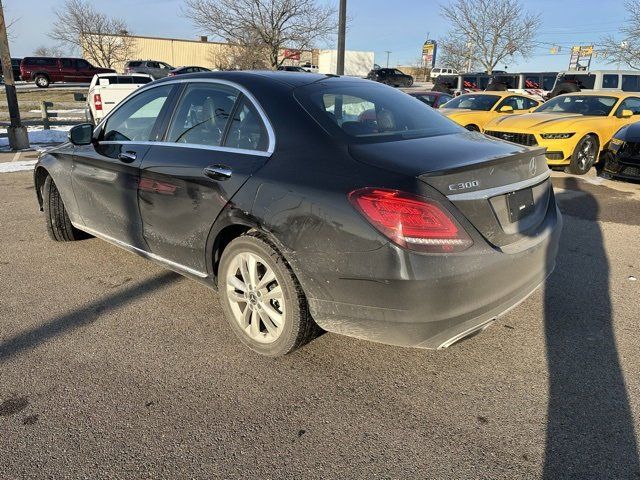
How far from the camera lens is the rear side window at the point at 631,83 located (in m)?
16.8

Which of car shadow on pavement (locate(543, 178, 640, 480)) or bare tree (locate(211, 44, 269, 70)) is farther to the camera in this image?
bare tree (locate(211, 44, 269, 70))

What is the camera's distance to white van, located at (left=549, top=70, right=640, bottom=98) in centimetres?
1683

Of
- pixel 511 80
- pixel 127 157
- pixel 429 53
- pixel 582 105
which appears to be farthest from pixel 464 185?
pixel 429 53

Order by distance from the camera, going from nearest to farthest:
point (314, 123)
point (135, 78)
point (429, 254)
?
point (429, 254) < point (314, 123) < point (135, 78)

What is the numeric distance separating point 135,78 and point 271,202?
19169 mm

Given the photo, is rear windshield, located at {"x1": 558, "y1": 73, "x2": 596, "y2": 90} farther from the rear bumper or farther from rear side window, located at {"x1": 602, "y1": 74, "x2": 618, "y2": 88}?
the rear bumper

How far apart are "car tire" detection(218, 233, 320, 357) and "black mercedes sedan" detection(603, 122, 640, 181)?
6859mm

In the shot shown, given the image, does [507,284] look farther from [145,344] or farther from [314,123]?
[145,344]

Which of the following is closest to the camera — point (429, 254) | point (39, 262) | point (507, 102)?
point (429, 254)

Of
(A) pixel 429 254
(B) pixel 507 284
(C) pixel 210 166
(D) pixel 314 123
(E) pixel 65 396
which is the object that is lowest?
(E) pixel 65 396

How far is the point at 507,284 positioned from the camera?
2.62 meters

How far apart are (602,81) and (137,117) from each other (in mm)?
17898

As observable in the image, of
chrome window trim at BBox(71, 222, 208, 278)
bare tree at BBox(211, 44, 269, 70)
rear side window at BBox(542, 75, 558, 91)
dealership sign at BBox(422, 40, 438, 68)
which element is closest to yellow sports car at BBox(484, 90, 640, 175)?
chrome window trim at BBox(71, 222, 208, 278)

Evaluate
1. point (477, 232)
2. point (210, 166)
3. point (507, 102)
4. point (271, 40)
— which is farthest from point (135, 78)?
point (477, 232)
